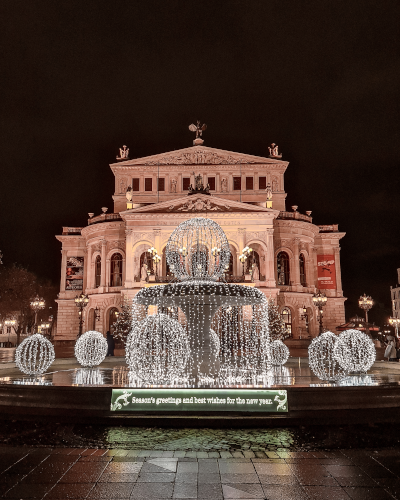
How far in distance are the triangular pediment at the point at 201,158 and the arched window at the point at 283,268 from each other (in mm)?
9795

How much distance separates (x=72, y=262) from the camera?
152 feet

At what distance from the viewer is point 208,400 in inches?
284

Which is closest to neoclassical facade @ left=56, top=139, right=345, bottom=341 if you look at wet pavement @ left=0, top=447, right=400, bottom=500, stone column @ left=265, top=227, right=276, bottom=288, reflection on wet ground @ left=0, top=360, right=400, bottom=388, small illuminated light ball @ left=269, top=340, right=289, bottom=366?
stone column @ left=265, top=227, right=276, bottom=288

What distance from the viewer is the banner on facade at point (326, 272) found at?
44.9 m

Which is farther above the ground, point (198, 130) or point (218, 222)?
point (198, 130)

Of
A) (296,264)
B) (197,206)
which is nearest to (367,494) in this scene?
(197,206)

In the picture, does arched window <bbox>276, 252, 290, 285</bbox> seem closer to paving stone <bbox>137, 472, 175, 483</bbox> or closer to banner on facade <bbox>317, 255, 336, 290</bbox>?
banner on facade <bbox>317, 255, 336, 290</bbox>

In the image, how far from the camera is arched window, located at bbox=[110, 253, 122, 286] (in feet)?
143

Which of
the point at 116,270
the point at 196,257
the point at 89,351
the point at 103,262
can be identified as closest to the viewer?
the point at 196,257

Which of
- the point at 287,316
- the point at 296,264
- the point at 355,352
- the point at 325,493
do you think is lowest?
the point at 325,493

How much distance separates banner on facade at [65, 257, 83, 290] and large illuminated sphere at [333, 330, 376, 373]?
37549 mm

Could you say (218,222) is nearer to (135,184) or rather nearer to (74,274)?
(135,184)

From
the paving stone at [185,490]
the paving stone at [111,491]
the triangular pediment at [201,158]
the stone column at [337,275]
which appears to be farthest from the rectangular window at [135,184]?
the paving stone at [185,490]

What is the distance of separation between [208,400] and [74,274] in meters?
40.9
